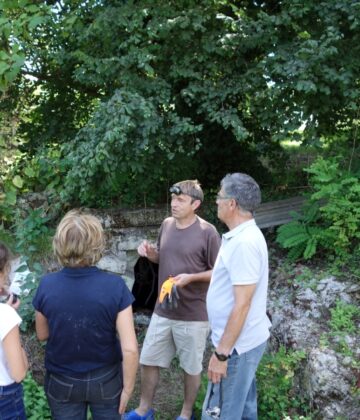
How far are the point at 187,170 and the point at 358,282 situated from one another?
2.44 meters

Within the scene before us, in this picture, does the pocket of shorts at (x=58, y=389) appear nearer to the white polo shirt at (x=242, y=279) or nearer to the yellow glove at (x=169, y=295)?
the white polo shirt at (x=242, y=279)

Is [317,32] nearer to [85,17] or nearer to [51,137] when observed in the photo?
[85,17]

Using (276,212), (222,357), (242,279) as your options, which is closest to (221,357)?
(222,357)

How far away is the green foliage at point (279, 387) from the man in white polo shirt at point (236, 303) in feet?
3.18

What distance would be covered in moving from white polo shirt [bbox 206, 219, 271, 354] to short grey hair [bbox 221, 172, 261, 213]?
110 mm

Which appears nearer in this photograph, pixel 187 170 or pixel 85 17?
pixel 85 17

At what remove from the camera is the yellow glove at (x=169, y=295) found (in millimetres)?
3539

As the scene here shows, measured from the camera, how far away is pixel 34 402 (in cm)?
377

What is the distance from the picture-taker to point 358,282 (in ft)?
15.5

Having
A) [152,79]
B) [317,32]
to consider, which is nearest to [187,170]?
[152,79]

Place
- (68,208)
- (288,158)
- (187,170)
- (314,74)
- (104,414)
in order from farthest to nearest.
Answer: (288,158) < (187,170) < (68,208) < (314,74) < (104,414)

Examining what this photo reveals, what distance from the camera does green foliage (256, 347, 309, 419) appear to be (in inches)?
150

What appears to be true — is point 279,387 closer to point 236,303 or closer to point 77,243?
point 236,303

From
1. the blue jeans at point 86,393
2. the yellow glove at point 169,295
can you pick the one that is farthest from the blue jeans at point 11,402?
the yellow glove at point 169,295
